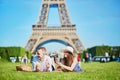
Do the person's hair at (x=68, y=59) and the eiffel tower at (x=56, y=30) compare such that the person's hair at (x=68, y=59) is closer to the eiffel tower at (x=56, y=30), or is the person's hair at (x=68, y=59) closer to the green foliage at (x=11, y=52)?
the green foliage at (x=11, y=52)

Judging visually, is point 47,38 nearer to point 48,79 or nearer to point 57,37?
point 57,37

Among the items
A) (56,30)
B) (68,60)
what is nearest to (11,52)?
(56,30)

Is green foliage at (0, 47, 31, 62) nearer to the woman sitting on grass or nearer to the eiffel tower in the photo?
the eiffel tower

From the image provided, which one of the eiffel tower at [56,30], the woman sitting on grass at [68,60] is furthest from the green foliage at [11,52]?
the woman sitting on grass at [68,60]

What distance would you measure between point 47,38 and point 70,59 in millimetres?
21690

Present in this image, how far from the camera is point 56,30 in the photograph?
27.4 meters

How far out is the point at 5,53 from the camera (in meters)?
21.7

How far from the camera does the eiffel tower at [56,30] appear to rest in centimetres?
2577

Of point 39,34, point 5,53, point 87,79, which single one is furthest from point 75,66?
point 39,34

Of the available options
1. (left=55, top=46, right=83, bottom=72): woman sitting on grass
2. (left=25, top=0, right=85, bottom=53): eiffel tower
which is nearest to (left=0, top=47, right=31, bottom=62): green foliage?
(left=25, top=0, right=85, bottom=53): eiffel tower

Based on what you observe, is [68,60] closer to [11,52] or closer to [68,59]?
[68,59]

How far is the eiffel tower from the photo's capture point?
84.6 ft

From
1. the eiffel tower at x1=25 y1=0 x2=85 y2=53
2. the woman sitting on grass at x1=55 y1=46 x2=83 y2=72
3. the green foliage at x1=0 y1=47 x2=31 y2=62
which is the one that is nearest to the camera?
the woman sitting on grass at x1=55 y1=46 x2=83 y2=72

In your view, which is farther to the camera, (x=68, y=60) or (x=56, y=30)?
(x=56, y=30)
